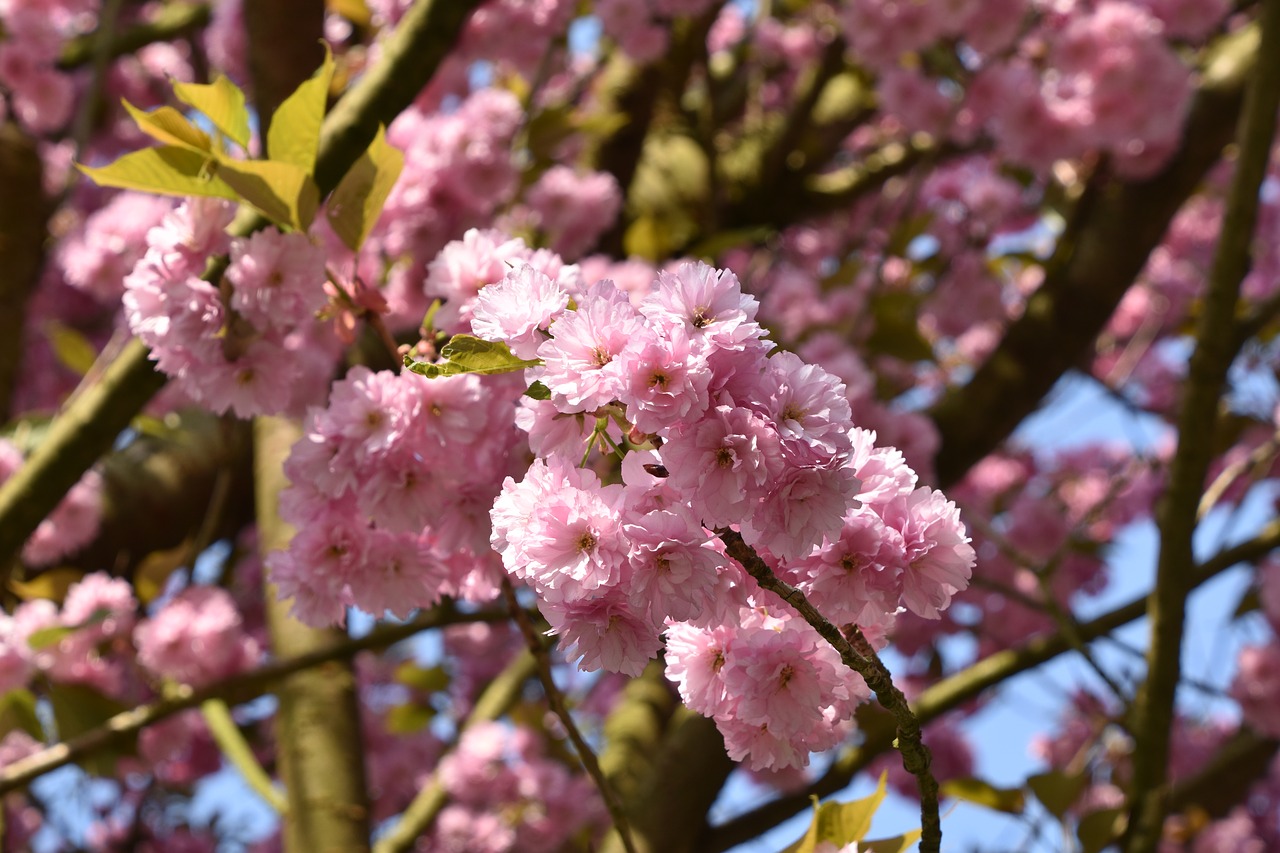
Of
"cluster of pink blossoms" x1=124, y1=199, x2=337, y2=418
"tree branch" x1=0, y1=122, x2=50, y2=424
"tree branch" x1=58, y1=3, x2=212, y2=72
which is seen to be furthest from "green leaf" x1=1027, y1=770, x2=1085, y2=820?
"tree branch" x1=58, y1=3, x2=212, y2=72

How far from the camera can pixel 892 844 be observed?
1043 mm

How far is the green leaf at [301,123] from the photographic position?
1.11 metres

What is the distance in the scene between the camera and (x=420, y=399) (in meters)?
1.07

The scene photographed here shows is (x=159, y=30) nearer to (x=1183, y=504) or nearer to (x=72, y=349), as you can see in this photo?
(x=72, y=349)

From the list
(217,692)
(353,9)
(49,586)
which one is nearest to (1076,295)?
(353,9)

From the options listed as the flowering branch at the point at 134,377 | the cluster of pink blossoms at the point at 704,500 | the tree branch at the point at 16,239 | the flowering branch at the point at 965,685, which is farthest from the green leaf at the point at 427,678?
the cluster of pink blossoms at the point at 704,500

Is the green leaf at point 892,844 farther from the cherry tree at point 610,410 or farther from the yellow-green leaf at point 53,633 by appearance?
the yellow-green leaf at point 53,633

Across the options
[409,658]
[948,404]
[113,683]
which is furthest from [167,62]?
[948,404]

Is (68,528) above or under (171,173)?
above

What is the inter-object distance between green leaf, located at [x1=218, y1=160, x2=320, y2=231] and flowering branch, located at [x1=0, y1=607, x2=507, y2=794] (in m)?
0.77

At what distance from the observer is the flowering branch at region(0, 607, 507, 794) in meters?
1.79

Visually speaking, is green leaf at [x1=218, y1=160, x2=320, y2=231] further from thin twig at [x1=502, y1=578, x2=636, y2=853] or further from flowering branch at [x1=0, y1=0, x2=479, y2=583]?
thin twig at [x1=502, y1=578, x2=636, y2=853]

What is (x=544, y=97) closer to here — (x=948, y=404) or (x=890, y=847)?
(x=948, y=404)

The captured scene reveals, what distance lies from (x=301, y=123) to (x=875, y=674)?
788 mm
